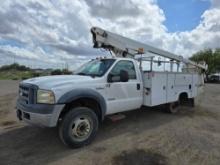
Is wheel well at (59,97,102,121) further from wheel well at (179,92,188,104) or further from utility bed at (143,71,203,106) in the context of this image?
wheel well at (179,92,188,104)

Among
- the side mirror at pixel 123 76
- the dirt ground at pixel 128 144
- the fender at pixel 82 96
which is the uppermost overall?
the side mirror at pixel 123 76

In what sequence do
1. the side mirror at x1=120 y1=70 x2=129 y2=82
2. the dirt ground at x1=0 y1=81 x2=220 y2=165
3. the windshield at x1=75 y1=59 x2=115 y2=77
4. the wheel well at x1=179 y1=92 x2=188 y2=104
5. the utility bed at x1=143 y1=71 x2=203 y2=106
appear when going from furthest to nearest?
the wheel well at x1=179 y1=92 x2=188 y2=104, the utility bed at x1=143 y1=71 x2=203 y2=106, the windshield at x1=75 y1=59 x2=115 y2=77, the side mirror at x1=120 y1=70 x2=129 y2=82, the dirt ground at x1=0 y1=81 x2=220 y2=165

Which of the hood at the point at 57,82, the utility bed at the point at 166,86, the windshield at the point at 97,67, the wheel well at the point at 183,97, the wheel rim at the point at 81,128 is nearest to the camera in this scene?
the hood at the point at 57,82

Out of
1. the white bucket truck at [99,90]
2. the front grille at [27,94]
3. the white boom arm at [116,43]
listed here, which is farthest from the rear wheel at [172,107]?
the front grille at [27,94]

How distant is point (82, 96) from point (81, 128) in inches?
29.1

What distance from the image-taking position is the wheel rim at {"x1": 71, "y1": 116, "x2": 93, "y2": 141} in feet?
15.0

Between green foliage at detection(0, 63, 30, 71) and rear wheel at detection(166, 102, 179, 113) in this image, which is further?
A: green foliage at detection(0, 63, 30, 71)

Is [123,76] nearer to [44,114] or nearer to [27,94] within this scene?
[44,114]

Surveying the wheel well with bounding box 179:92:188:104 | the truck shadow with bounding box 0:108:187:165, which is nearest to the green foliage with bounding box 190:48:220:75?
the wheel well with bounding box 179:92:188:104

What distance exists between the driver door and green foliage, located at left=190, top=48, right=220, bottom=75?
41.0 meters

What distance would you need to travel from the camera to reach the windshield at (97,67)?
5.50m

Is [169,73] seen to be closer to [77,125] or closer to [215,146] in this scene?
[215,146]

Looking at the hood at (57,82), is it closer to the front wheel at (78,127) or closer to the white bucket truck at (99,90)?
the white bucket truck at (99,90)

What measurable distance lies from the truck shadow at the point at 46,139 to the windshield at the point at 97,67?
1.65 m
